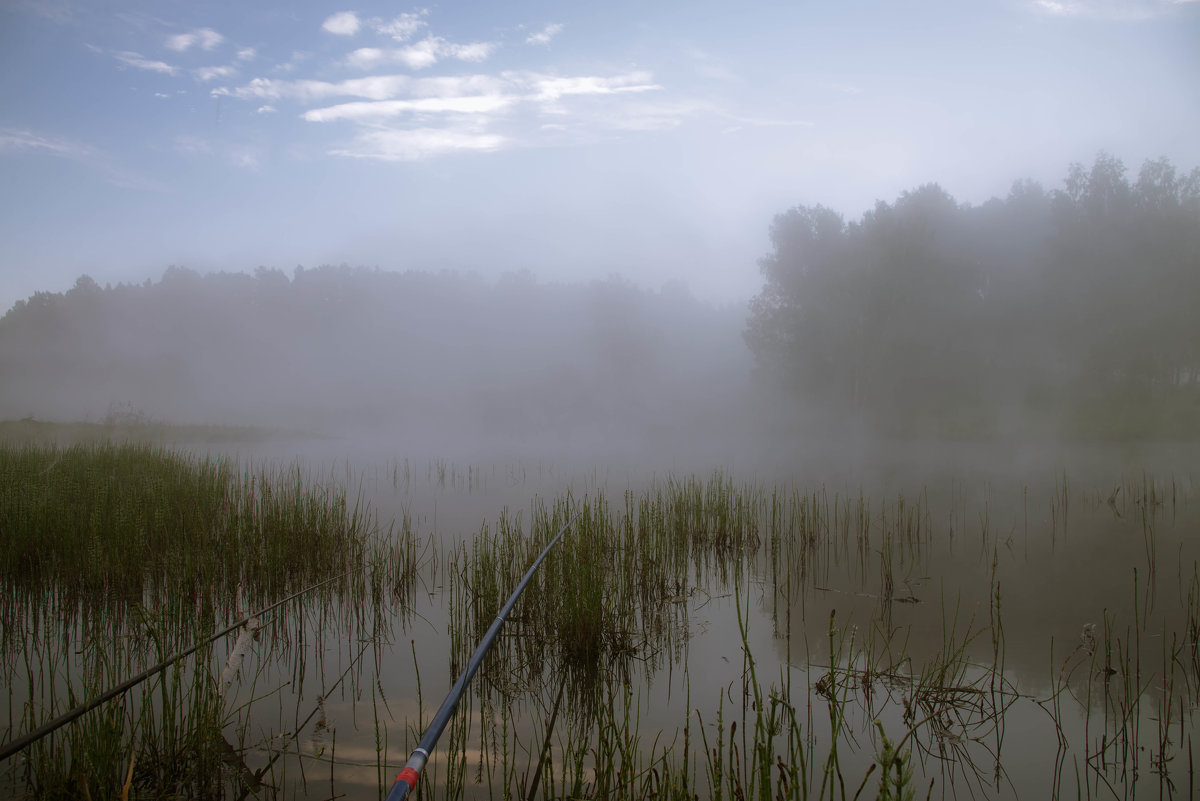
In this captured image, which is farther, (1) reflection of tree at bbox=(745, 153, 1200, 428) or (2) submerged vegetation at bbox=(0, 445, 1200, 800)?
(1) reflection of tree at bbox=(745, 153, 1200, 428)

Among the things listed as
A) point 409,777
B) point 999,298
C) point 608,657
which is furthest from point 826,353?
point 409,777

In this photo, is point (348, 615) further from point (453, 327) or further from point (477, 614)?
point (453, 327)

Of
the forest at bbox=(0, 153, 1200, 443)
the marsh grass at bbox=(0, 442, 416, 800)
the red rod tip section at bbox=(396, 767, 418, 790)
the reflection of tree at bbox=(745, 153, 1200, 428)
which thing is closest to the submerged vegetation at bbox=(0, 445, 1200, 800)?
the marsh grass at bbox=(0, 442, 416, 800)

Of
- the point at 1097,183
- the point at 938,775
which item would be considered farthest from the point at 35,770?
the point at 1097,183

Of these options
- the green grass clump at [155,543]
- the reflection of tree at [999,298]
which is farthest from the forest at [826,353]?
the green grass clump at [155,543]

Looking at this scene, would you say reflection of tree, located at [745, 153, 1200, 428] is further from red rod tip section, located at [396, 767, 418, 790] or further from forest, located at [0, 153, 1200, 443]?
red rod tip section, located at [396, 767, 418, 790]

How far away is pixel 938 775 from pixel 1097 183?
86.3ft

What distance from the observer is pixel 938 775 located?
2.01 m

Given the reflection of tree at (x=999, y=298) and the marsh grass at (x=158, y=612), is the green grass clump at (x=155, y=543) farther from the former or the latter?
the reflection of tree at (x=999, y=298)

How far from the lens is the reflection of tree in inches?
765

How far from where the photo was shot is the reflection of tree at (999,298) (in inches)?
765

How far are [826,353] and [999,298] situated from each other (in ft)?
21.1

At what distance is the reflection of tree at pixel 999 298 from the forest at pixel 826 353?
→ 0.07m

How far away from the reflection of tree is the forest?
0.21 ft
